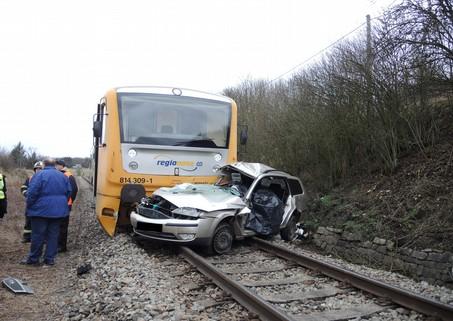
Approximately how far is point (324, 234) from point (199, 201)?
350 centimetres

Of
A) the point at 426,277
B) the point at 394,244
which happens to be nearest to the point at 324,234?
the point at 394,244

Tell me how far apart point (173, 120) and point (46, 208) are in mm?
3109

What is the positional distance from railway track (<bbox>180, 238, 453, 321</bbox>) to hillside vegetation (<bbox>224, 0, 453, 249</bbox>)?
6.76 feet

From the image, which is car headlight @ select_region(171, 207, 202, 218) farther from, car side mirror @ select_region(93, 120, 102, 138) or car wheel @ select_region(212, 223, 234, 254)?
car side mirror @ select_region(93, 120, 102, 138)

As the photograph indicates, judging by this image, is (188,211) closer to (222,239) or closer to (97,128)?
(222,239)

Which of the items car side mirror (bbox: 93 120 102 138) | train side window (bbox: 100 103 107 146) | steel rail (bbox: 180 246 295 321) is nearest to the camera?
A: steel rail (bbox: 180 246 295 321)

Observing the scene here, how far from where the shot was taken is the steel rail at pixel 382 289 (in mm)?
4656

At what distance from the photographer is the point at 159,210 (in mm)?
7852

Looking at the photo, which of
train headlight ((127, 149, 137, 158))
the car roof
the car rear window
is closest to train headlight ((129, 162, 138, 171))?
train headlight ((127, 149, 137, 158))

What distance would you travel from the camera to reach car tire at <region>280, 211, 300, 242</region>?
958 centimetres

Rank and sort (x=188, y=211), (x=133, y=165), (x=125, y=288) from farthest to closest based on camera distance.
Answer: (x=133, y=165) < (x=188, y=211) < (x=125, y=288)

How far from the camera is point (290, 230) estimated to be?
968cm

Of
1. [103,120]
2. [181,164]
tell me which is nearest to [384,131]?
[181,164]

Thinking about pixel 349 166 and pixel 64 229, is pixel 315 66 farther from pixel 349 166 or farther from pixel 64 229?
pixel 64 229
